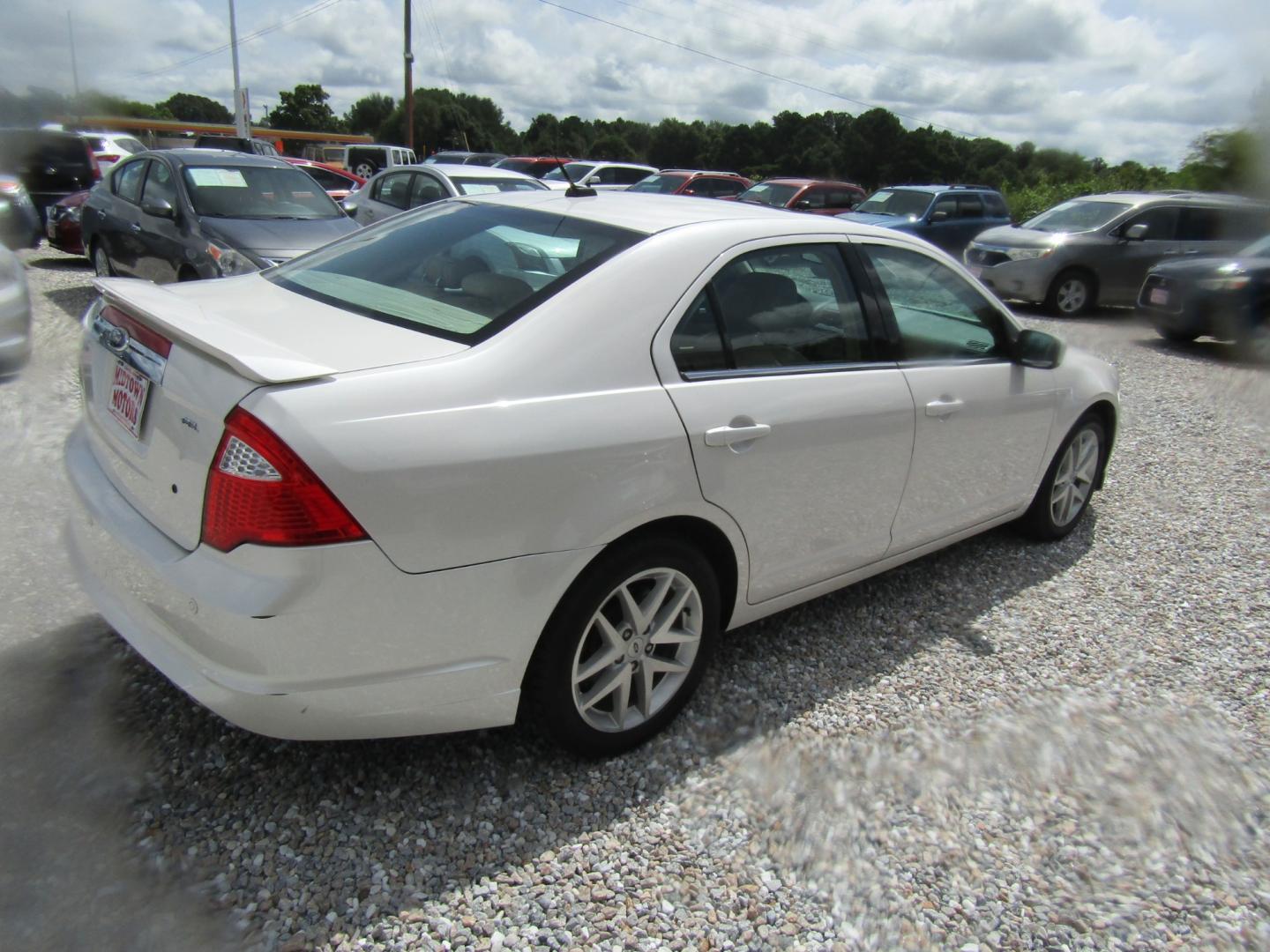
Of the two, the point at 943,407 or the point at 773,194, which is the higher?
the point at 773,194

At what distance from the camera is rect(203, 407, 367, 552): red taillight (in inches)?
78.9

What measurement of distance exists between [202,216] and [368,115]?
56887mm

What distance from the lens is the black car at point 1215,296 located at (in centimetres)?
991

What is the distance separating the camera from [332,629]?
207 centimetres

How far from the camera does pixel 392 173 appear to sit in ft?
38.9

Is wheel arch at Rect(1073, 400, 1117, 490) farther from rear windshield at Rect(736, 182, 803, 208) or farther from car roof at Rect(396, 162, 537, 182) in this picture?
rear windshield at Rect(736, 182, 803, 208)

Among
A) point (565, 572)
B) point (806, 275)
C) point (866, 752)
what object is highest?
point (806, 275)

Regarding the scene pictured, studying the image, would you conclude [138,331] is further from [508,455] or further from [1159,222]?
[1159,222]

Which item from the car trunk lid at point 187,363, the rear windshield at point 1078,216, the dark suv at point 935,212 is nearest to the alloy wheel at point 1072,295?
the rear windshield at point 1078,216

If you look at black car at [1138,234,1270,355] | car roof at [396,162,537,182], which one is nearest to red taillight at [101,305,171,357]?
car roof at [396,162,537,182]

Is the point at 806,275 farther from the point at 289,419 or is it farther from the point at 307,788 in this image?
the point at 307,788

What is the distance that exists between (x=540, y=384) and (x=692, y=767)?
1.23 metres

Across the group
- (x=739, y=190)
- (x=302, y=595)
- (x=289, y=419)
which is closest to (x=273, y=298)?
(x=289, y=419)

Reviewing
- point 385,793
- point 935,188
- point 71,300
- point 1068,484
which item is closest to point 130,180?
point 71,300
